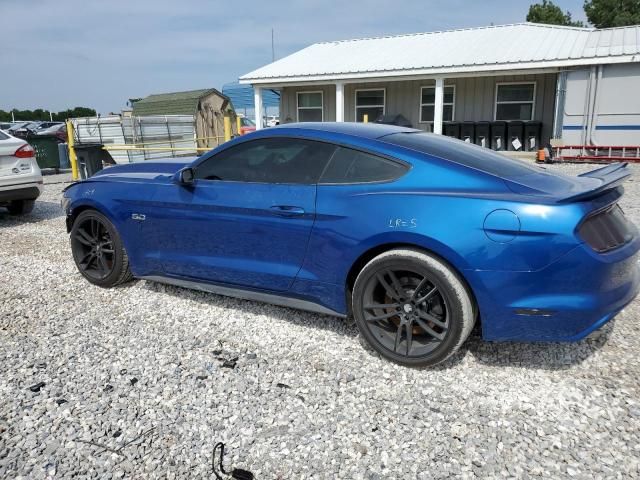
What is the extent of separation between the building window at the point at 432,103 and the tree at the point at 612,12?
22.9 meters

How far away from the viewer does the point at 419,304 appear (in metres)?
3.09

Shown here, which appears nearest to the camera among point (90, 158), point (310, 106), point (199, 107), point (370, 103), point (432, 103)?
point (90, 158)

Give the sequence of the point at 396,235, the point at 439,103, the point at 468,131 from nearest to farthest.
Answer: the point at 396,235
the point at 439,103
the point at 468,131

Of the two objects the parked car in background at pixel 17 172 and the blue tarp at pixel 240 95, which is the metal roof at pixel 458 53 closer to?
the parked car in background at pixel 17 172

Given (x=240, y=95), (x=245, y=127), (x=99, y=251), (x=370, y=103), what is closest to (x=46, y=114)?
(x=240, y=95)

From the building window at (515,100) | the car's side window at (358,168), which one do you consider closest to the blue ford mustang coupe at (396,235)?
the car's side window at (358,168)

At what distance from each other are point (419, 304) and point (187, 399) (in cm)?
143

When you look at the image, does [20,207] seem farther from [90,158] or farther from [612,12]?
[612,12]

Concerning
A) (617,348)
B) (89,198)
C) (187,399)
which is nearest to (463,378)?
(617,348)

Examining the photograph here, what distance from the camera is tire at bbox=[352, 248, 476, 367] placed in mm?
2955

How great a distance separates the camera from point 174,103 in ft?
83.4

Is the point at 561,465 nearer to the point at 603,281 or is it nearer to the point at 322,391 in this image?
the point at 603,281

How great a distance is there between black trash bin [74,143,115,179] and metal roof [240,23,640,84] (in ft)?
26.5

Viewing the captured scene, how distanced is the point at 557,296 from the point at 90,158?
11.6 meters
